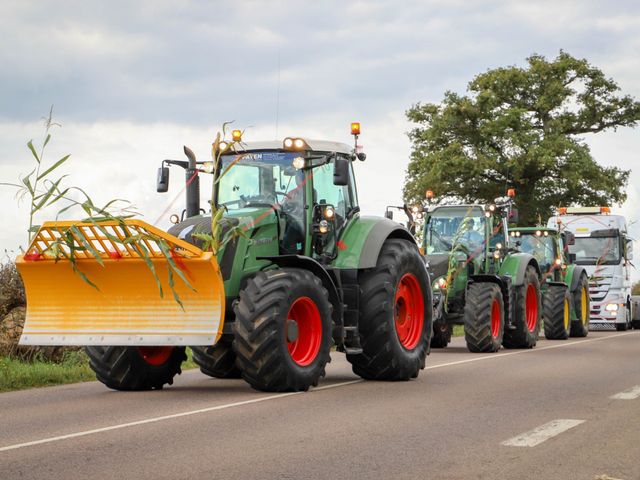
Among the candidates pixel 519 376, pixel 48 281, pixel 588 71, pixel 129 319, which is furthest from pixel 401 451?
pixel 588 71

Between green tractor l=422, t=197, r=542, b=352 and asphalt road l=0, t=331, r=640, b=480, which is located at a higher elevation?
green tractor l=422, t=197, r=542, b=352

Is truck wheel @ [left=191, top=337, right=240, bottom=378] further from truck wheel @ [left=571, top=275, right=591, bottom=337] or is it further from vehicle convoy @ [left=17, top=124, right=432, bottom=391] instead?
truck wheel @ [left=571, top=275, right=591, bottom=337]

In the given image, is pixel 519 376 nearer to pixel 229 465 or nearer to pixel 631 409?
pixel 631 409

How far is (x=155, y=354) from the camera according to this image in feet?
39.7

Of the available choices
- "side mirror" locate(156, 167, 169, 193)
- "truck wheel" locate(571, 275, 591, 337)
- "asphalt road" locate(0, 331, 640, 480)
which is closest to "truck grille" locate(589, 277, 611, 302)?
"truck wheel" locate(571, 275, 591, 337)

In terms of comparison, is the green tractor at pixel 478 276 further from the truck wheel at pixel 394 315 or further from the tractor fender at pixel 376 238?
the tractor fender at pixel 376 238

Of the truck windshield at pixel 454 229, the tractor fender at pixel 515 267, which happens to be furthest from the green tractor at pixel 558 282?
the truck windshield at pixel 454 229

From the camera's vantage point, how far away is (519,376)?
13.5 metres

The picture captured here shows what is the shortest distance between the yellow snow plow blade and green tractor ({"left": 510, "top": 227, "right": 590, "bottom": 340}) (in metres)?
15.7

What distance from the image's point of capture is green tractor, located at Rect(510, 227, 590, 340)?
2516 centimetres

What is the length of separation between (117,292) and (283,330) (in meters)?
1.73

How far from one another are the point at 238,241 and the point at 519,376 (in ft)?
13.7

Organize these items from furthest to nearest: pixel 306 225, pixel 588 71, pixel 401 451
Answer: pixel 588 71 → pixel 306 225 → pixel 401 451

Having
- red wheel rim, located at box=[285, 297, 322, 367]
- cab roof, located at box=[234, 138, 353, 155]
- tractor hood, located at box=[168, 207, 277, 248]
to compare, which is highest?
cab roof, located at box=[234, 138, 353, 155]
